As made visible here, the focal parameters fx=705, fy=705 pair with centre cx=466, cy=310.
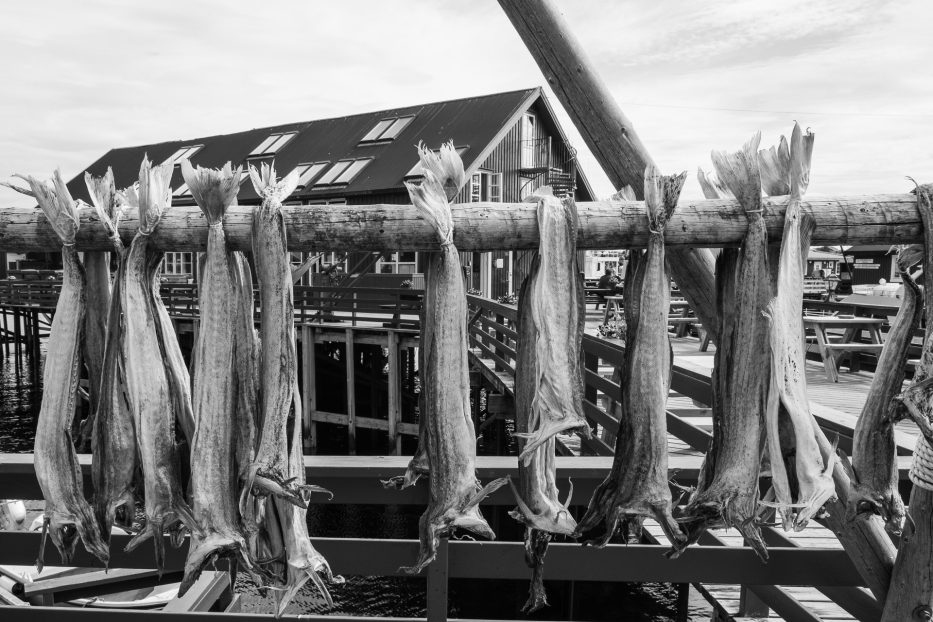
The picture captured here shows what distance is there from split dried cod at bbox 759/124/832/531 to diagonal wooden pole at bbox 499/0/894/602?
1.52ft

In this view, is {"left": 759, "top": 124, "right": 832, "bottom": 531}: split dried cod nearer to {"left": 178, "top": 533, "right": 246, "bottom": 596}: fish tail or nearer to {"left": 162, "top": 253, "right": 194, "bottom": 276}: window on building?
{"left": 178, "top": 533, "right": 246, "bottom": 596}: fish tail

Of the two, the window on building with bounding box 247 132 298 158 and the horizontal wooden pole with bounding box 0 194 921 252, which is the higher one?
the window on building with bounding box 247 132 298 158

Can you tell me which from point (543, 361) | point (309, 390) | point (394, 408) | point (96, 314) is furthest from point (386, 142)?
point (543, 361)

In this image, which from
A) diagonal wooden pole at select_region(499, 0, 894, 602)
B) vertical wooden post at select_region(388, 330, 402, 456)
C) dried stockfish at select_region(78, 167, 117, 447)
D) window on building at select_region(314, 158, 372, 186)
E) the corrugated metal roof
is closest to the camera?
dried stockfish at select_region(78, 167, 117, 447)

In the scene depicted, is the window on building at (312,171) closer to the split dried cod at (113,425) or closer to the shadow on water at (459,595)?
the shadow on water at (459,595)

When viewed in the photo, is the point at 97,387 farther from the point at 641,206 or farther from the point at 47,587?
the point at 47,587

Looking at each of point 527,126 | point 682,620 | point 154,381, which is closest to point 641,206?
point 154,381

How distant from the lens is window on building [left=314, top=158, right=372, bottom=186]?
28.5 metres

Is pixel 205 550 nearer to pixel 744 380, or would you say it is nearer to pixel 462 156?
pixel 744 380

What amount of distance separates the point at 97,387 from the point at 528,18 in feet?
6.11

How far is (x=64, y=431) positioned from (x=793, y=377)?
2054 millimetres

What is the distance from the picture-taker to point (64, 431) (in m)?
2.03

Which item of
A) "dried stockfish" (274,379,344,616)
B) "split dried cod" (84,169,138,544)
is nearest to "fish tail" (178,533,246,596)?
"dried stockfish" (274,379,344,616)

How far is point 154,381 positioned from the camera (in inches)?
77.2
